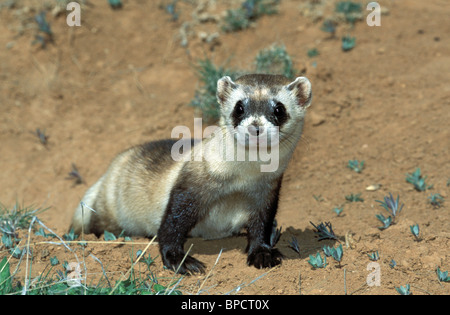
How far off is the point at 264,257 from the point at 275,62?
324cm

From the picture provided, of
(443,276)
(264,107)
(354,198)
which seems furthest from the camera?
(354,198)

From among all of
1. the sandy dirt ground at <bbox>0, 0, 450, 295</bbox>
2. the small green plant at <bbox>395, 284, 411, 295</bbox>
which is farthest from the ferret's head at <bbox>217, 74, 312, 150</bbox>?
the small green plant at <bbox>395, 284, 411, 295</bbox>

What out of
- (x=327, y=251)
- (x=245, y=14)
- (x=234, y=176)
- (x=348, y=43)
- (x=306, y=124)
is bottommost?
(x=327, y=251)

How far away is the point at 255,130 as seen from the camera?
354 cm

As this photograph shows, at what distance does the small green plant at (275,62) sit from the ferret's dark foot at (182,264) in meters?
3.12

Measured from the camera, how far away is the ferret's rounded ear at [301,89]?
3.98 metres

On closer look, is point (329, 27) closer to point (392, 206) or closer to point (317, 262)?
point (392, 206)

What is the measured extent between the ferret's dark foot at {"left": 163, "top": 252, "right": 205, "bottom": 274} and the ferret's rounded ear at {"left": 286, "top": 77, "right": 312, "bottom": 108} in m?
1.49

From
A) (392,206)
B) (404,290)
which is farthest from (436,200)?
(404,290)

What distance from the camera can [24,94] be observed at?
24.6ft

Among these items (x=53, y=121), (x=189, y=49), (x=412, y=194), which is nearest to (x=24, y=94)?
(x=53, y=121)

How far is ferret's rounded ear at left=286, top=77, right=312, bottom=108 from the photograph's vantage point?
3975mm

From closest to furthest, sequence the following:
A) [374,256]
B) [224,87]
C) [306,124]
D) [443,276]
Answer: [443,276]
[374,256]
[224,87]
[306,124]
